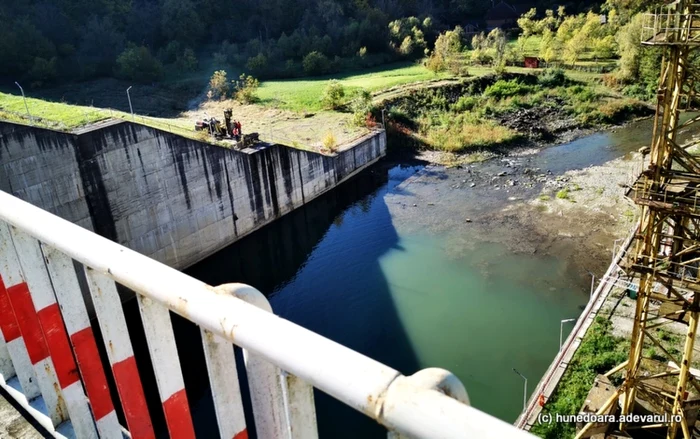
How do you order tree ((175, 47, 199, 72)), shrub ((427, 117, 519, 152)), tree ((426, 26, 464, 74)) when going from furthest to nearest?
tree ((175, 47, 199, 72))
tree ((426, 26, 464, 74))
shrub ((427, 117, 519, 152))

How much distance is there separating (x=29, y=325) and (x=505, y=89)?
42018 millimetres

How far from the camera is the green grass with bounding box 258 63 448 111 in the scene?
123ft

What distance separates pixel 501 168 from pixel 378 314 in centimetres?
1591

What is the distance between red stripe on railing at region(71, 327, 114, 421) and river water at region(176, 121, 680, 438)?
446 inches

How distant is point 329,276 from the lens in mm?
20656

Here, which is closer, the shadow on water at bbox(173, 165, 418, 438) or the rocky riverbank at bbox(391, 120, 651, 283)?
the shadow on water at bbox(173, 165, 418, 438)

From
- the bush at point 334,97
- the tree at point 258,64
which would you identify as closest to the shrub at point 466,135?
the bush at point 334,97

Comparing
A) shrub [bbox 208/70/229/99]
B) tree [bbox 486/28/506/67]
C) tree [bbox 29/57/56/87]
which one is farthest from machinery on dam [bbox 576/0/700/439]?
tree [bbox 29/57/56/87]

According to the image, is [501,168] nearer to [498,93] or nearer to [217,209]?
[498,93]

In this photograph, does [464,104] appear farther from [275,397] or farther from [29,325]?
[275,397]

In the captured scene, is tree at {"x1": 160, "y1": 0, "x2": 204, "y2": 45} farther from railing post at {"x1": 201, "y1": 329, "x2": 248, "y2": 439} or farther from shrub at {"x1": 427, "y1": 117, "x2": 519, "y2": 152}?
→ railing post at {"x1": 201, "y1": 329, "x2": 248, "y2": 439}

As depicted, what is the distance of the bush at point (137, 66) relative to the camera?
41.0 meters

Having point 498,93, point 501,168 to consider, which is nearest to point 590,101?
point 498,93

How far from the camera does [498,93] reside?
41125 mm
